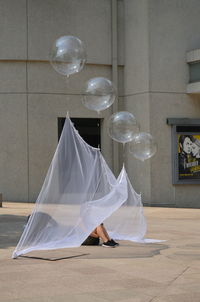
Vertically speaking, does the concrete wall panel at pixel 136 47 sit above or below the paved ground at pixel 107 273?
above

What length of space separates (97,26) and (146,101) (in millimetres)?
3623

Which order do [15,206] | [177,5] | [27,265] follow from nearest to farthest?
1. [27,265]
2. [15,206]
3. [177,5]

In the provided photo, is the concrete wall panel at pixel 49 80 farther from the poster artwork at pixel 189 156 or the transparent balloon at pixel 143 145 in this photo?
the transparent balloon at pixel 143 145

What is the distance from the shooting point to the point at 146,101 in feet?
68.9

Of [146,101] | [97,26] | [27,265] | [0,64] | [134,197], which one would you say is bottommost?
[27,265]

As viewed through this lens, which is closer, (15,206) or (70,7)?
(15,206)

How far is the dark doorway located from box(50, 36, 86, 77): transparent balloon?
11351mm

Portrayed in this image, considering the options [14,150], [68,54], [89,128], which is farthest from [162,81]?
[68,54]

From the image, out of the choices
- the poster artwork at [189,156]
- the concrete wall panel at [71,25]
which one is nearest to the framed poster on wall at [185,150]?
the poster artwork at [189,156]

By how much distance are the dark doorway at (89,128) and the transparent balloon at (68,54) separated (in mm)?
11351

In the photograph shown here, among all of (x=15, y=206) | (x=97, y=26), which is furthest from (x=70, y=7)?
(x=15, y=206)

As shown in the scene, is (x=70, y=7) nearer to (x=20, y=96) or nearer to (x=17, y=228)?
(x=20, y=96)

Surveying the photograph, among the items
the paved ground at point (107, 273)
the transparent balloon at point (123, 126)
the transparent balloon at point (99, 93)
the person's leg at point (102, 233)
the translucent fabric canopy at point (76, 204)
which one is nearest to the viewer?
the paved ground at point (107, 273)

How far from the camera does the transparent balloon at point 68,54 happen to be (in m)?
11.0
